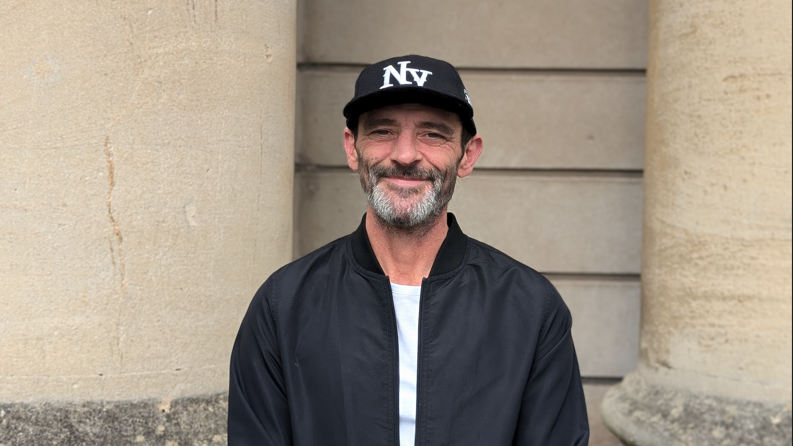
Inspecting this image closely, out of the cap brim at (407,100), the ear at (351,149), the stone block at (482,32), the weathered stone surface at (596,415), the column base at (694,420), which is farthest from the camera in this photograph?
the stone block at (482,32)

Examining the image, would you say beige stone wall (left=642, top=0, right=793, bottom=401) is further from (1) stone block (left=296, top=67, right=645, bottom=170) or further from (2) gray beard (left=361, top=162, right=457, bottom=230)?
(2) gray beard (left=361, top=162, right=457, bottom=230)

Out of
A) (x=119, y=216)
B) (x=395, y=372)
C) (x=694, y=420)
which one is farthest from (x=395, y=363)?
(x=694, y=420)

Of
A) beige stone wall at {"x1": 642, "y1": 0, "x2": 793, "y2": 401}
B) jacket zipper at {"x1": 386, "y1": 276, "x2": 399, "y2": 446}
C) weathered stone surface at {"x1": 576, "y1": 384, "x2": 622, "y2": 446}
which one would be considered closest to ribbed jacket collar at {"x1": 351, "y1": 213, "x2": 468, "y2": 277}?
jacket zipper at {"x1": 386, "y1": 276, "x2": 399, "y2": 446}

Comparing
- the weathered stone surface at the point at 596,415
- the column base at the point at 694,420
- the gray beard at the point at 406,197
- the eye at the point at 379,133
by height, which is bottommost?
the weathered stone surface at the point at 596,415

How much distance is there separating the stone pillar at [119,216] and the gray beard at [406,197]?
1.05 m

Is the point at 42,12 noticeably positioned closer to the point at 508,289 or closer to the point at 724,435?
the point at 508,289

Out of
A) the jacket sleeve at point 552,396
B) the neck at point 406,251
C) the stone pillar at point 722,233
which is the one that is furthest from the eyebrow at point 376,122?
the stone pillar at point 722,233

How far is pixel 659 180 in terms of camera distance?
4.58m

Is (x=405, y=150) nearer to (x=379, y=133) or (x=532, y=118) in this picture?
(x=379, y=133)

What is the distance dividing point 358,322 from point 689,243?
264 cm

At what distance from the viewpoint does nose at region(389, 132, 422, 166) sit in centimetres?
230

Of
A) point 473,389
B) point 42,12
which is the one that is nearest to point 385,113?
point 473,389

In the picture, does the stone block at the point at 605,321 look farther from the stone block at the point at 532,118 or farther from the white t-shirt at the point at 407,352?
the white t-shirt at the point at 407,352

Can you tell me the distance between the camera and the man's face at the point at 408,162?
7.63 feet
